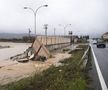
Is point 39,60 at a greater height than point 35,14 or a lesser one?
lesser

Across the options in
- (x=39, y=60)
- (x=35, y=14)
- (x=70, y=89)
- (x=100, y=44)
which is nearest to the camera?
(x=70, y=89)

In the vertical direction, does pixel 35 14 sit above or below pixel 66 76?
above

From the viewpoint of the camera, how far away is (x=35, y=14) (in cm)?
5744

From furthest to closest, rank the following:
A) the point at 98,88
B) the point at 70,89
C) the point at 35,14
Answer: the point at 35,14 < the point at 98,88 < the point at 70,89

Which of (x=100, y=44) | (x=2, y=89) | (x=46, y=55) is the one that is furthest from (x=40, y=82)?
(x=100, y=44)

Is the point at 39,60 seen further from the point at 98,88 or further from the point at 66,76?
the point at 98,88

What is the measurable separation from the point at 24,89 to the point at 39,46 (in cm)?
2521

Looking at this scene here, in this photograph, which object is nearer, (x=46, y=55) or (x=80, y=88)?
(x=80, y=88)

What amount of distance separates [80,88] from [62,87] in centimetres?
72

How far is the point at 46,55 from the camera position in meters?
37.0

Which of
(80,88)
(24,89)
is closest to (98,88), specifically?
(80,88)

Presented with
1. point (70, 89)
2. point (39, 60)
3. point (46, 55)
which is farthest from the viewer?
point (46, 55)

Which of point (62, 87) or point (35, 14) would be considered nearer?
point (62, 87)

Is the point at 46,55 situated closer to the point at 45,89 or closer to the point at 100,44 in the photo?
the point at 45,89
